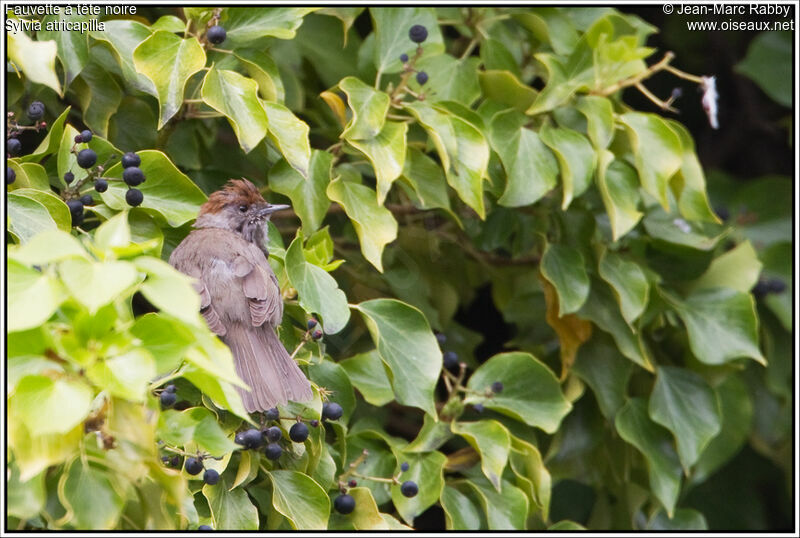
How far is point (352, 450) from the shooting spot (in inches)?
110

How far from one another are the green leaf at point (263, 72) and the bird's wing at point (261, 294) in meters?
0.55

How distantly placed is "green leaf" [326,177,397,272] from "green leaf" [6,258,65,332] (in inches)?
51.1

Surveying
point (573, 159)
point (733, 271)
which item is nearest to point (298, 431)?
point (573, 159)

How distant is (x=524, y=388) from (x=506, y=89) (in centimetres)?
105

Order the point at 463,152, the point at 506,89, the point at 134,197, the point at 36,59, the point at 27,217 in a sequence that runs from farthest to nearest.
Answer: the point at 506,89, the point at 463,152, the point at 134,197, the point at 27,217, the point at 36,59

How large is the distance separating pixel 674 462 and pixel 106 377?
238cm

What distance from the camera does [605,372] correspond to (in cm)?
339

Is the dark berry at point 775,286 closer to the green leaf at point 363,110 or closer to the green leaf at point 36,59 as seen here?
the green leaf at point 363,110

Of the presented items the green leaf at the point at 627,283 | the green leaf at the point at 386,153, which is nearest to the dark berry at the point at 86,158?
the green leaf at the point at 386,153

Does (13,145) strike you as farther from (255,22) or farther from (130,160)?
(255,22)

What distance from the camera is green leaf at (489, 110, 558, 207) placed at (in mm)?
3055

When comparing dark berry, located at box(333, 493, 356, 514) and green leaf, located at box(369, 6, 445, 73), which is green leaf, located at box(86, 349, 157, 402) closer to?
dark berry, located at box(333, 493, 356, 514)

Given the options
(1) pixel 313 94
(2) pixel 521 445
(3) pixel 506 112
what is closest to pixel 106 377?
(2) pixel 521 445

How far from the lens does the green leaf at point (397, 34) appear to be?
3.11 m
